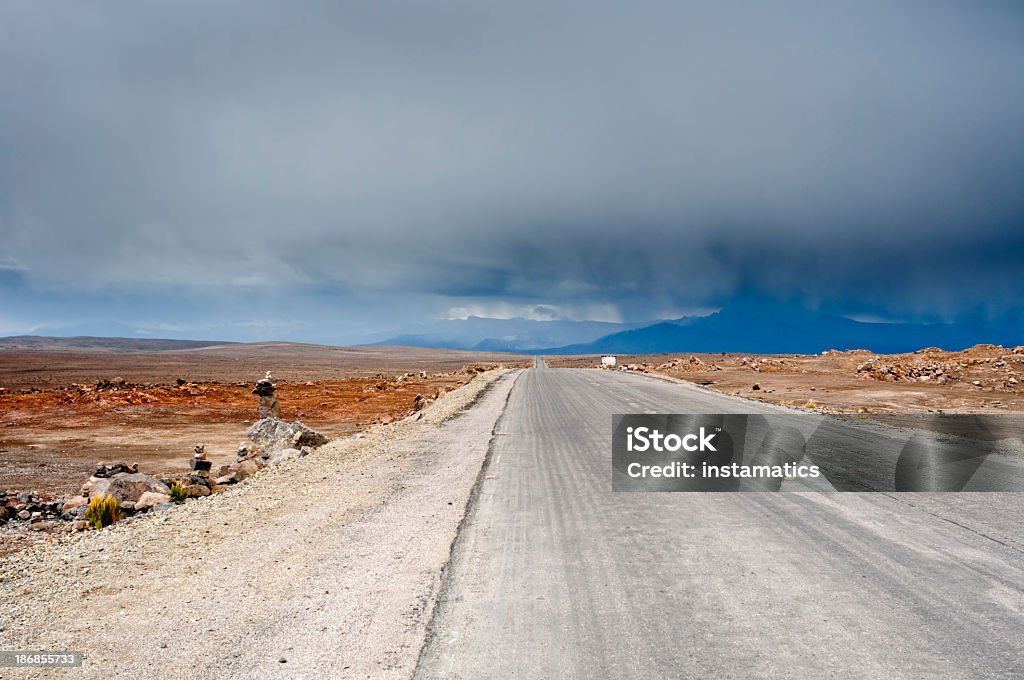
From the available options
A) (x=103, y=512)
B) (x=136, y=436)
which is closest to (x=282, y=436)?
(x=103, y=512)

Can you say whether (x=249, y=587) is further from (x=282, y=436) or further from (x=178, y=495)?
(x=282, y=436)

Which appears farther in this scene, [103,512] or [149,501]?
[149,501]

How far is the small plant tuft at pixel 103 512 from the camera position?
9102 mm

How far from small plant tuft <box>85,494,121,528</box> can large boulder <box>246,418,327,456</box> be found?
A: 19.7 ft

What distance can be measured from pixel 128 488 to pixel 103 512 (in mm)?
869

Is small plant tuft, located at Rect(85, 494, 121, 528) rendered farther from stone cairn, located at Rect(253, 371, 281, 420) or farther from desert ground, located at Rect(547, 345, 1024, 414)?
desert ground, located at Rect(547, 345, 1024, 414)

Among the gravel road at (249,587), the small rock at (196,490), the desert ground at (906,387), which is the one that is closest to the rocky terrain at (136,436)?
the small rock at (196,490)

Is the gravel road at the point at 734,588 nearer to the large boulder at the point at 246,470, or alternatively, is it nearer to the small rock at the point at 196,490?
the small rock at the point at 196,490

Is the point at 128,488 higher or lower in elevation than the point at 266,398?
lower

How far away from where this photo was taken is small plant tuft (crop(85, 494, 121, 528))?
29.9 feet

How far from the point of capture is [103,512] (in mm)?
9273

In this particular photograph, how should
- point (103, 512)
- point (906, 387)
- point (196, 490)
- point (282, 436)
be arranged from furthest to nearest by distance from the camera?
point (906, 387), point (282, 436), point (196, 490), point (103, 512)

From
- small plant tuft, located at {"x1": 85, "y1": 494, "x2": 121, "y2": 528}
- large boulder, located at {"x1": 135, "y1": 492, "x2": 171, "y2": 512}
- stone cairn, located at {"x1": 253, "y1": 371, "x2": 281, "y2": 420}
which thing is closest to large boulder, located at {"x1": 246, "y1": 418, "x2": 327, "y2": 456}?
large boulder, located at {"x1": 135, "y1": 492, "x2": 171, "y2": 512}

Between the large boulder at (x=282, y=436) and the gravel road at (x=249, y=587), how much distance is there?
262 inches
